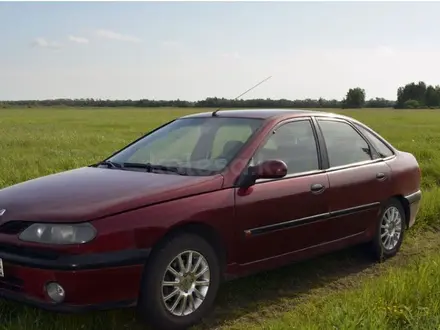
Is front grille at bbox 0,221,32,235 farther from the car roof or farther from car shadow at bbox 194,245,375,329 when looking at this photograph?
the car roof

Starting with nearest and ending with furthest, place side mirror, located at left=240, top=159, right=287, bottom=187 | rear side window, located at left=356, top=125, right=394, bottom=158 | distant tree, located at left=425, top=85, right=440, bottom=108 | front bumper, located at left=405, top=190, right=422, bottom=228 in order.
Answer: side mirror, located at left=240, top=159, right=287, bottom=187 < rear side window, located at left=356, top=125, right=394, bottom=158 < front bumper, located at left=405, top=190, right=422, bottom=228 < distant tree, located at left=425, top=85, right=440, bottom=108

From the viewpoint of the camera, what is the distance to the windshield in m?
4.59

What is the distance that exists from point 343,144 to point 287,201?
3.90ft

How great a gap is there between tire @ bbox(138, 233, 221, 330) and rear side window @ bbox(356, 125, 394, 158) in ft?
8.11

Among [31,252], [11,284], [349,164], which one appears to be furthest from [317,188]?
[11,284]

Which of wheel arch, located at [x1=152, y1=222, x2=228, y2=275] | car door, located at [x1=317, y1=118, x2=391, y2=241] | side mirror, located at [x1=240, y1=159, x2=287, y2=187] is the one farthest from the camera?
car door, located at [x1=317, y1=118, x2=391, y2=241]

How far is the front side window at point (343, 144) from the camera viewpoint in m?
5.36

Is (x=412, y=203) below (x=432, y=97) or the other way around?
below

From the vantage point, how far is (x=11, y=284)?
3.67 metres

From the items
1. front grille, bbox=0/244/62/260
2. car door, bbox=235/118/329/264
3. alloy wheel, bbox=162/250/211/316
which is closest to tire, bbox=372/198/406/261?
car door, bbox=235/118/329/264

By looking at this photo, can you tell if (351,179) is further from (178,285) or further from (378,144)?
(178,285)

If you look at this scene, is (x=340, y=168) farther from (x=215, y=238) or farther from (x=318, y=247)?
(x=215, y=238)

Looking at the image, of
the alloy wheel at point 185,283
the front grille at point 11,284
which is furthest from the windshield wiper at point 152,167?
the front grille at point 11,284

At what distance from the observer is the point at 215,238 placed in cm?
422
